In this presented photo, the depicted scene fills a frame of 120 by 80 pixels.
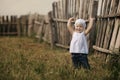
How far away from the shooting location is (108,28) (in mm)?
8781

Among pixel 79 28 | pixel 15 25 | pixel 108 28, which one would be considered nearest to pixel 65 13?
pixel 108 28

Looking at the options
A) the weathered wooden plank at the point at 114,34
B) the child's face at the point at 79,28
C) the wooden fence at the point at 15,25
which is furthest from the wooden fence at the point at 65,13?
the wooden fence at the point at 15,25

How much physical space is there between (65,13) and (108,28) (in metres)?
3.32

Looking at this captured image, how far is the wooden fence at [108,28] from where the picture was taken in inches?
323

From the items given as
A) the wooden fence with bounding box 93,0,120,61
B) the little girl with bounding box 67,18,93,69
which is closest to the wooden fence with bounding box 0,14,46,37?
the wooden fence with bounding box 93,0,120,61

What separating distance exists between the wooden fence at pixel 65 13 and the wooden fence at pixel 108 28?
601mm

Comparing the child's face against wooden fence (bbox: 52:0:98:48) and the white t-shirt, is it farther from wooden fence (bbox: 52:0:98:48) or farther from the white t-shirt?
wooden fence (bbox: 52:0:98:48)

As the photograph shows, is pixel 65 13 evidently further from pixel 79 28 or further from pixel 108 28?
pixel 79 28

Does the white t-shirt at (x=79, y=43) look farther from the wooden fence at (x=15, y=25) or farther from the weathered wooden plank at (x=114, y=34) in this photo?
the wooden fence at (x=15, y=25)

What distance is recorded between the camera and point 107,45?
8805mm

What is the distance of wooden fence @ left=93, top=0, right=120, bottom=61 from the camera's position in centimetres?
822

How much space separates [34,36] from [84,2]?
297 inches

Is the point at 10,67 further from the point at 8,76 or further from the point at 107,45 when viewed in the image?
the point at 107,45

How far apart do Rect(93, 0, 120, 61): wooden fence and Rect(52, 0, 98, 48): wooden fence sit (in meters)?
0.60
